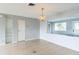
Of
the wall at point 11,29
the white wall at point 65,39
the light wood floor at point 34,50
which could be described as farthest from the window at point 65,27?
the wall at point 11,29

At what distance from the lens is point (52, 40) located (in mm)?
5711

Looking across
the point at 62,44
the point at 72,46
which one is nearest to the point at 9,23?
the point at 62,44

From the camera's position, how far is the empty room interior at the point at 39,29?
13.5ft

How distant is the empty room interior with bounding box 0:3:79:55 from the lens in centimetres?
412

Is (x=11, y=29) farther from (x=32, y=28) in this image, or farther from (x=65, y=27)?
(x=65, y=27)

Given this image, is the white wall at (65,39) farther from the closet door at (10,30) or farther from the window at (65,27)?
the closet door at (10,30)

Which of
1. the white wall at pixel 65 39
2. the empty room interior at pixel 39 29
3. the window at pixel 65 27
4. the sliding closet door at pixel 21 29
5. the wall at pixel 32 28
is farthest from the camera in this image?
the wall at pixel 32 28

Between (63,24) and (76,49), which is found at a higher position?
(63,24)

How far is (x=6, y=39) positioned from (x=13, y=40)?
1.42 feet

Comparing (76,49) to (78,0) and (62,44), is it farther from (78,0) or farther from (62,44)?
(78,0)

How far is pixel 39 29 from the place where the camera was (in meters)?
7.41

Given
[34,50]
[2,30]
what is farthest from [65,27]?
[2,30]

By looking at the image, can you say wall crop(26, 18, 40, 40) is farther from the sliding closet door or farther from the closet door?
the closet door

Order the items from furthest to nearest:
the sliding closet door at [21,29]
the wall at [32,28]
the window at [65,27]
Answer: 1. the wall at [32,28]
2. the sliding closet door at [21,29]
3. the window at [65,27]
